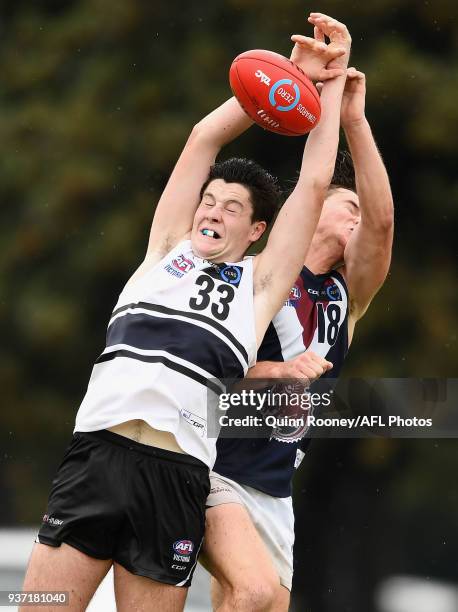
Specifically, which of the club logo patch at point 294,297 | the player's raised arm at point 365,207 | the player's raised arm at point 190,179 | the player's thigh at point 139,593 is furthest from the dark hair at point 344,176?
the player's thigh at point 139,593

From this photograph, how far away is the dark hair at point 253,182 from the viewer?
5.30 meters

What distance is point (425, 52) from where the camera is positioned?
1033 centimetres

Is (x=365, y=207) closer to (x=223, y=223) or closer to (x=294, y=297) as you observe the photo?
(x=294, y=297)

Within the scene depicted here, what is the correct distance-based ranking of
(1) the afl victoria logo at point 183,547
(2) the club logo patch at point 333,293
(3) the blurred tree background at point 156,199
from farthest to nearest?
(3) the blurred tree background at point 156,199
(2) the club logo patch at point 333,293
(1) the afl victoria logo at point 183,547

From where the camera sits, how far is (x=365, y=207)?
224 inches

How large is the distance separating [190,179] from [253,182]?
10.3 inches

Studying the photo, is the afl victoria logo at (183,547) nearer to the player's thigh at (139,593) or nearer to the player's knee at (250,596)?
the player's thigh at (139,593)

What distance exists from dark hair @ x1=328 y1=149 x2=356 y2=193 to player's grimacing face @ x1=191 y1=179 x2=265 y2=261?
35.4 inches

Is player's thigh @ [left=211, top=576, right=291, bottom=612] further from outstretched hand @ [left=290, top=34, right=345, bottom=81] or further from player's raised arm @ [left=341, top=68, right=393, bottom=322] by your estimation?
outstretched hand @ [left=290, top=34, right=345, bottom=81]

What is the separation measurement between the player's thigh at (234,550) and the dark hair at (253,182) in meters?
1.21

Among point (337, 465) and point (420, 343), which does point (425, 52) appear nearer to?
point (420, 343)

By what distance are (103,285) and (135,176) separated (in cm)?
93

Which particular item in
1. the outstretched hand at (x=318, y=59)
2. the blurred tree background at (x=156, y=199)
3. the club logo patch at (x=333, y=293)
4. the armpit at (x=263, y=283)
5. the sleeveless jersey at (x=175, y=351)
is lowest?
the sleeveless jersey at (x=175, y=351)

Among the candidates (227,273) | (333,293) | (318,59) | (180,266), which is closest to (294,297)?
(333,293)
